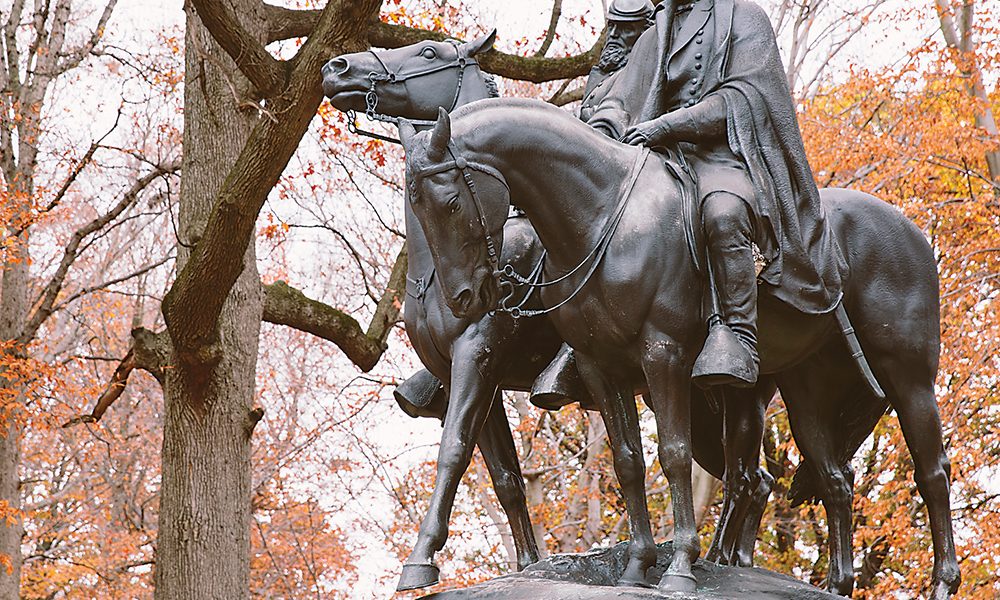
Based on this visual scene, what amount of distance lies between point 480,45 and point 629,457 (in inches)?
84.2

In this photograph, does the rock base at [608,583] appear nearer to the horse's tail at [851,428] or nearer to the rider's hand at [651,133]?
the horse's tail at [851,428]

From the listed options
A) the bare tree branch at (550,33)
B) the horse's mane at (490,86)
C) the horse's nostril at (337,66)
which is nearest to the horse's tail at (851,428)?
the horse's mane at (490,86)

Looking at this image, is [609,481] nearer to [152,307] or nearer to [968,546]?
[968,546]

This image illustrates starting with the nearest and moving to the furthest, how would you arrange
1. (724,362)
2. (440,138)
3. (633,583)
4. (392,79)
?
(440,138) < (724,362) < (633,583) < (392,79)

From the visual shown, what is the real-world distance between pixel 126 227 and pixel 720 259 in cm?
1786

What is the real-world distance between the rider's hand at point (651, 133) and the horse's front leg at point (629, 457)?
38.4 inches

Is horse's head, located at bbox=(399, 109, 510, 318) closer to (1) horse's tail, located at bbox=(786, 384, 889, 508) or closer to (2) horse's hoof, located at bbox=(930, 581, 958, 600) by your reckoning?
(1) horse's tail, located at bbox=(786, 384, 889, 508)

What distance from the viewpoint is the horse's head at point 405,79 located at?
596cm

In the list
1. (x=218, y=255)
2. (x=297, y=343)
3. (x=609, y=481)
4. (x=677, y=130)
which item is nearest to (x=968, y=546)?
(x=609, y=481)

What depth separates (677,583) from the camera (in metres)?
4.84

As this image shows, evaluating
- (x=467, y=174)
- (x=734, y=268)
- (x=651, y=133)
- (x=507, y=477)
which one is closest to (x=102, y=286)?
(x=507, y=477)

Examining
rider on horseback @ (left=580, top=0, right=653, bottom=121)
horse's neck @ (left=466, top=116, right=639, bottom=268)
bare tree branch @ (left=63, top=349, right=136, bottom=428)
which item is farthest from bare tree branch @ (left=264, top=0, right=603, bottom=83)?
horse's neck @ (left=466, top=116, right=639, bottom=268)

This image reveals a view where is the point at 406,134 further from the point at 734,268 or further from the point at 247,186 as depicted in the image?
the point at 247,186

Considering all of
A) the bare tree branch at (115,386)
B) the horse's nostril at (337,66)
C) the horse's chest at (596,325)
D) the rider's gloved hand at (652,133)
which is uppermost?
the bare tree branch at (115,386)
